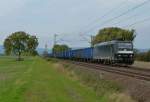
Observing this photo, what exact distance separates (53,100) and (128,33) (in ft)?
292

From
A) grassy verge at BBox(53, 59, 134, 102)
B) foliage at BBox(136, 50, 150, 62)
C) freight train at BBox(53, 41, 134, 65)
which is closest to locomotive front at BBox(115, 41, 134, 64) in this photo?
freight train at BBox(53, 41, 134, 65)

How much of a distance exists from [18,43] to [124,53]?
114m

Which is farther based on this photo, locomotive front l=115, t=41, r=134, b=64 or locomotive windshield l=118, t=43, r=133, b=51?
locomotive windshield l=118, t=43, r=133, b=51

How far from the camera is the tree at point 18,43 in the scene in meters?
163

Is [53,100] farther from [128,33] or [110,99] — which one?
[128,33]

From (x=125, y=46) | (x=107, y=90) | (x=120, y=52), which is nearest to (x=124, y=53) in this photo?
(x=120, y=52)

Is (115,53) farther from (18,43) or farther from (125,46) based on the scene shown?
(18,43)

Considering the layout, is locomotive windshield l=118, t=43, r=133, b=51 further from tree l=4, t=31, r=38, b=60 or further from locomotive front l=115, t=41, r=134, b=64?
tree l=4, t=31, r=38, b=60

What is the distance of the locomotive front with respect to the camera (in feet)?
169

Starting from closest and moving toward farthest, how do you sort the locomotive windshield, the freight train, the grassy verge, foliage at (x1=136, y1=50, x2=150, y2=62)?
the grassy verge, the freight train, the locomotive windshield, foliage at (x1=136, y1=50, x2=150, y2=62)

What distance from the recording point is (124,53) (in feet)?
169

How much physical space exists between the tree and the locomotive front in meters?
111

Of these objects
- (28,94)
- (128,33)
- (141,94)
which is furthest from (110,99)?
(128,33)

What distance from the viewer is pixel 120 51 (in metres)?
51.7
